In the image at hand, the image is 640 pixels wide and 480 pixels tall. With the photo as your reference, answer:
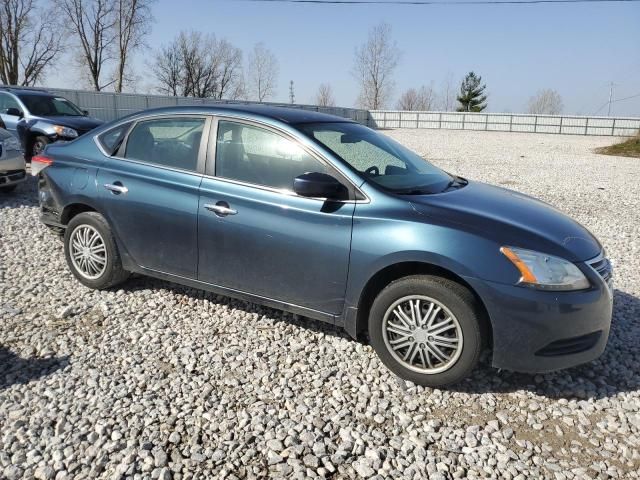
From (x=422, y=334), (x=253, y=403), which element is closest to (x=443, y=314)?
(x=422, y=334)

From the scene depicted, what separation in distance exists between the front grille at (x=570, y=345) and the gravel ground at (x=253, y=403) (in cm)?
38

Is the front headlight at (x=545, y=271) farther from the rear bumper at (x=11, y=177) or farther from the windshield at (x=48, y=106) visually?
the windshield at (x=48, y=106)

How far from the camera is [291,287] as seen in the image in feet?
11.4

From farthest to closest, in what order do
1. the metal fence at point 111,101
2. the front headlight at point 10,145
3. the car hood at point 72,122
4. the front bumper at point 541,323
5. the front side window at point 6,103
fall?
the metal fence at point 111,101
the front side window at point 6,103
the car hood at point 72,122
the front headlight at point 10,145
the front bumper at point 541,323

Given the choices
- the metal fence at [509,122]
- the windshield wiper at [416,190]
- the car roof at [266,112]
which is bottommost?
the windshield wiper at [416,190]

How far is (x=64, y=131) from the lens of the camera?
10289 mm

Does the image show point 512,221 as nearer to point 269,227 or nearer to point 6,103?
point 269,227

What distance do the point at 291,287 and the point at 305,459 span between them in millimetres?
1245

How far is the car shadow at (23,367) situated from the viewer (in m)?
3.12

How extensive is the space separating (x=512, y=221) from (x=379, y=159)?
1.20m

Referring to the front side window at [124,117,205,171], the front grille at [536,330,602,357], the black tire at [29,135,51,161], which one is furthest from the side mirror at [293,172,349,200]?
the black tire at [29,135,51,161]

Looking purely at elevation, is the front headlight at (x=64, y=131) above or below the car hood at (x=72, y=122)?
below

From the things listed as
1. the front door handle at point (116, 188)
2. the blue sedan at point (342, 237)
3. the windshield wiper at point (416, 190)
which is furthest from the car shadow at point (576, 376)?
the front door handle at point (116, 188)

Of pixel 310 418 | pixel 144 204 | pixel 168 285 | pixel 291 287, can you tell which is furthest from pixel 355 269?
pixel 168 285
